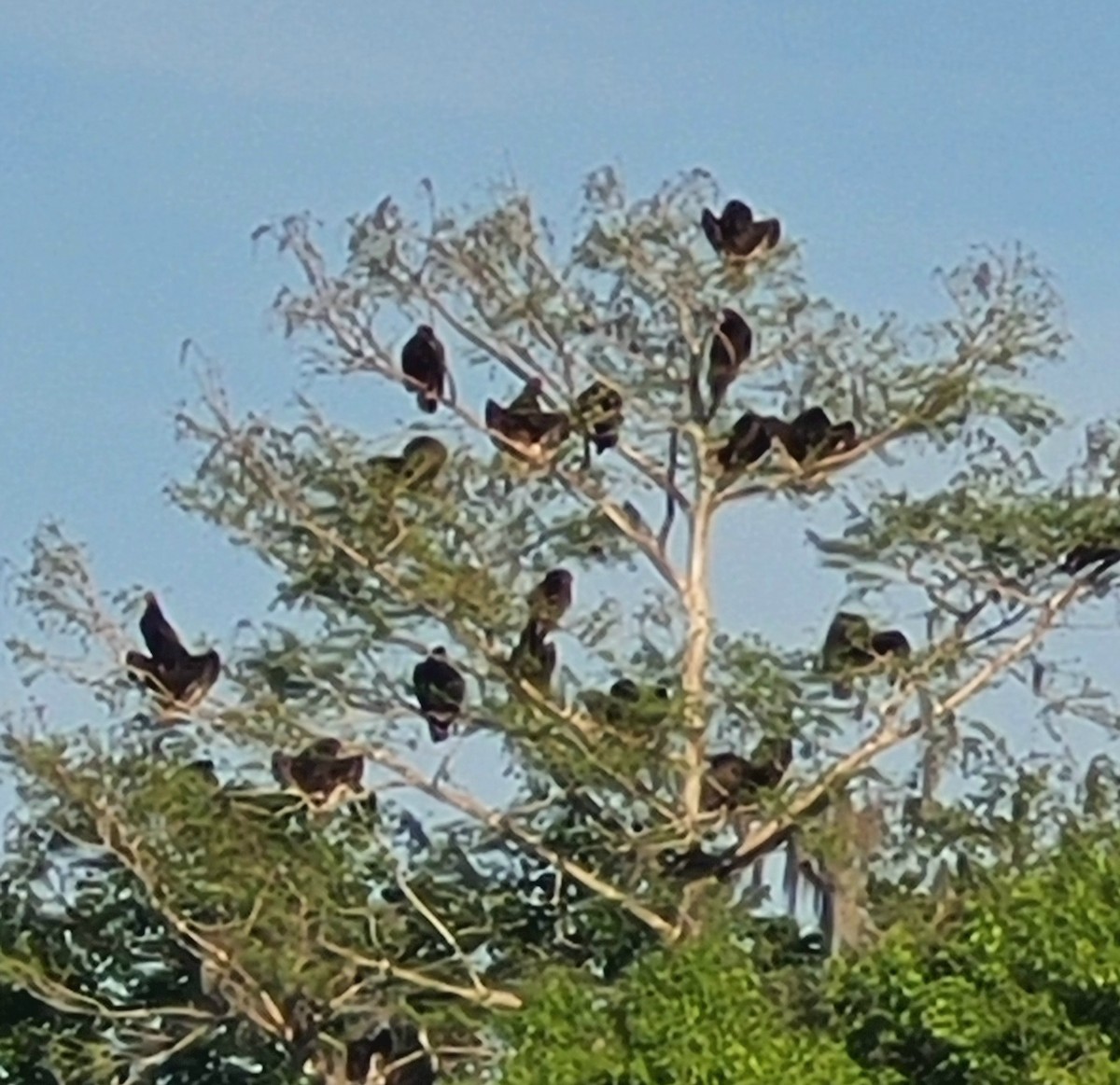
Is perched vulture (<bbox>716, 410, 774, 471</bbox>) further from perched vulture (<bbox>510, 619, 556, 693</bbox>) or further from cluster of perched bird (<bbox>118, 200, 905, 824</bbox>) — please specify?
perched vulture (<bbox>510, 619, 556, 693</bbox>)

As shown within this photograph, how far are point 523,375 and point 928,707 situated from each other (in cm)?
232

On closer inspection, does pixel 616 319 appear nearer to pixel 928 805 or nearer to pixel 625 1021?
pixel 928 805

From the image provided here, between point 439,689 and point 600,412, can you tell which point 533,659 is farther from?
point 600,412

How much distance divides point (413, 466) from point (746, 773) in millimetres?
1937

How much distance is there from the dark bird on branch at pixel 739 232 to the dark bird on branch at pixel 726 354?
0.28 meters

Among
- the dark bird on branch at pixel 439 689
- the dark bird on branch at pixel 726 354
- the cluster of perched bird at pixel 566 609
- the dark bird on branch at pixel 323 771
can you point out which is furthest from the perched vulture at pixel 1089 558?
the dark bird on branch at pixel 323 771

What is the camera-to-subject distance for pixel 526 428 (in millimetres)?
14766

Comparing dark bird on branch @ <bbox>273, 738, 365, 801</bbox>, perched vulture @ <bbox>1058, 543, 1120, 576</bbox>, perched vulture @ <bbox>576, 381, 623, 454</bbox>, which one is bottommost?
dark bird on branch @ <bbox>273, 738, 365, 801</bbox>

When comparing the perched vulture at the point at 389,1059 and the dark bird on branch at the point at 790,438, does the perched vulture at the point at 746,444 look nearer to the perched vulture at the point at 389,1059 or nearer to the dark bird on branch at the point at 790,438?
the dark bird on branch at the point at 790,438

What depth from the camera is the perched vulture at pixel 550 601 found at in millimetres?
14266

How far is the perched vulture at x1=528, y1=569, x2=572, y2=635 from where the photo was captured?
1427cm

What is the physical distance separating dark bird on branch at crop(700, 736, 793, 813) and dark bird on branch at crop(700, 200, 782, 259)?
2254 millimetres

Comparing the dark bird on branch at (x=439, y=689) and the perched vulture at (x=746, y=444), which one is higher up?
the perched vulture at (x=746, y=444)

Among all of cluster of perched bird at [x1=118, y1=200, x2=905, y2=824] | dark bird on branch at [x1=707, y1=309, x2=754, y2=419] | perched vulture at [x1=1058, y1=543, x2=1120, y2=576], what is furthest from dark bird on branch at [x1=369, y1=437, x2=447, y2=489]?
perched vulture at [x1=1058, y1=543, x2=1120, y2=576]
